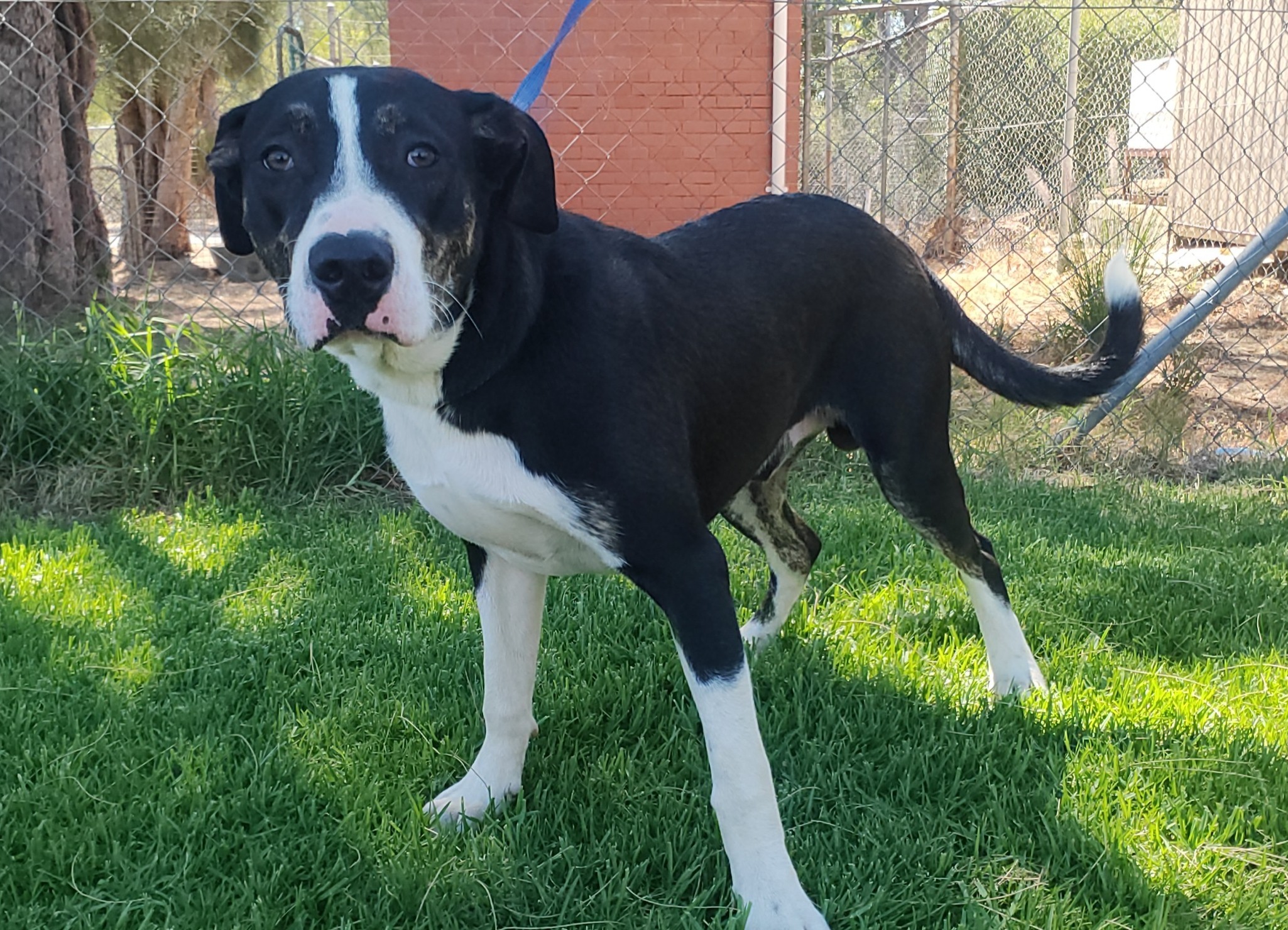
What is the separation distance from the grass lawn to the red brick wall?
18.6ft

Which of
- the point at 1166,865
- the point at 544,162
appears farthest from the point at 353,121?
the point at 1166,865

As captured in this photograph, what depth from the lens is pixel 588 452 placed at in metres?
1.89

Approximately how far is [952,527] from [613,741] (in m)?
1.01

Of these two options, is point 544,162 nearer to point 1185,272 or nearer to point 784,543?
point 784,543

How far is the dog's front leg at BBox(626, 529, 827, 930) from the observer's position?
187 cm

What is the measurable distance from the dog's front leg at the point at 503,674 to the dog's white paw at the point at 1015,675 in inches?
47.1

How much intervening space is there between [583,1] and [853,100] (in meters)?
7.53

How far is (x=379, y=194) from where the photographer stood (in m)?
1.70

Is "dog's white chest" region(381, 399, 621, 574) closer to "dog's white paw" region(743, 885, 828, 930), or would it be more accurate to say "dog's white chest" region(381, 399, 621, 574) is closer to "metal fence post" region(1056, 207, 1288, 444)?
"dog's white paw" region(743, 885, 828, 930)

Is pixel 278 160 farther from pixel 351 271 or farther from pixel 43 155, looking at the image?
pixel 43 155

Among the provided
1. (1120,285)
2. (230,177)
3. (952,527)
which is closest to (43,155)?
(230,177)

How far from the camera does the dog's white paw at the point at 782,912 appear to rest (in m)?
1.84

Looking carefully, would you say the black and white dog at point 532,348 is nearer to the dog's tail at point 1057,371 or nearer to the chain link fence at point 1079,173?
the dog's tail at point 1057,371

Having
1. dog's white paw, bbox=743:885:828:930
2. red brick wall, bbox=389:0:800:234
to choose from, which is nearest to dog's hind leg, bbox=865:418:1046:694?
dog's white paw, bbox=743:885:828:930
